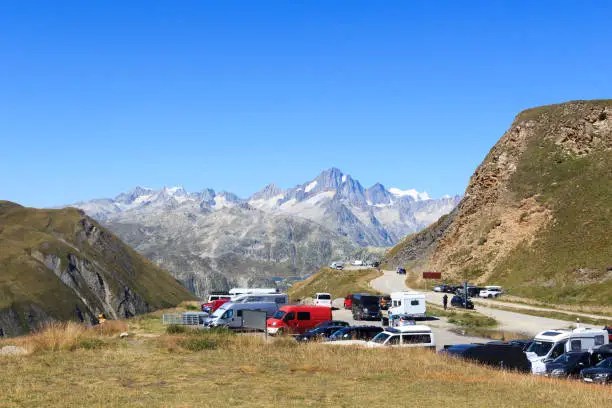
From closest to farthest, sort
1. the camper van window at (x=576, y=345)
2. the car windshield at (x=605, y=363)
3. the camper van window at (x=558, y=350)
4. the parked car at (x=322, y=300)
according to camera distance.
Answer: the car windshield at (x=605, y=363)
the camper van window at (x=558, y=350)
the camper van window at (x=576, y=345)
the parked car at (x=322, y=300)

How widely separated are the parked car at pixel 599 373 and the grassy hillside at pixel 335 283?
64971 mm

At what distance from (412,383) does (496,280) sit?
63.4 m

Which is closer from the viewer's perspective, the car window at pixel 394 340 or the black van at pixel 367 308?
the car window at pixel 394 340

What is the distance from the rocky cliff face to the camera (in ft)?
223

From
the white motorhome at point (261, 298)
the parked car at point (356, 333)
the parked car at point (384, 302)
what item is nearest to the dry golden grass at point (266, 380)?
the parked car at point (356, 333)

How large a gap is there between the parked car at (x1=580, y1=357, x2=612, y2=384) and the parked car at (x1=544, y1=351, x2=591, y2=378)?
973 mm

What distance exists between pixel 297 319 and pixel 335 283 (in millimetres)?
63310

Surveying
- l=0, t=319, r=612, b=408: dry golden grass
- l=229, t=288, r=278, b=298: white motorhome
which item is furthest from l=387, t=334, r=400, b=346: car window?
l=229, t=288, r=278, b=298: white motorhome

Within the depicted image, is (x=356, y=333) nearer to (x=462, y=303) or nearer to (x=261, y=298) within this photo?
(x=261, y=298)

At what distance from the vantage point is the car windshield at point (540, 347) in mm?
25781

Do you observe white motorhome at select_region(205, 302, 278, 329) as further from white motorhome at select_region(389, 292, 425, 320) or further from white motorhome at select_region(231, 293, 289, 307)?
white motorhome at select_region(389, 292, 425, 320)

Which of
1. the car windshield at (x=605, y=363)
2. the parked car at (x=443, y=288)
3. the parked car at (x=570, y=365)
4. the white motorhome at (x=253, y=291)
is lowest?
the parked car at (x=570, y=365)

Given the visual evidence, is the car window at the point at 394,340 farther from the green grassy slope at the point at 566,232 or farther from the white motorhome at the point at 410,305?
the green grassy slope at the point at 566,232

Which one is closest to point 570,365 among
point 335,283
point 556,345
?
point 556,345
